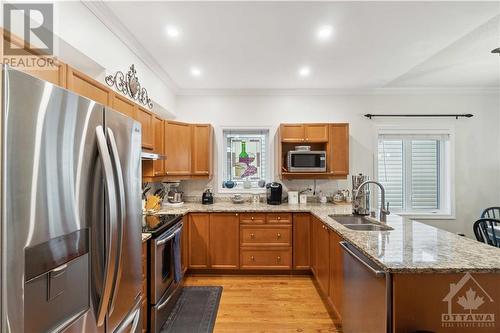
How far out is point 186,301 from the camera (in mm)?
2693

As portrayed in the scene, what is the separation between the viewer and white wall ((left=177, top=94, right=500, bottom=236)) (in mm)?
3967

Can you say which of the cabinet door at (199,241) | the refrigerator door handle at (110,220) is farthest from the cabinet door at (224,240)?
the refrigerator door handle at (110,220)

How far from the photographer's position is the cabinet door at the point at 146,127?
8.12 feet

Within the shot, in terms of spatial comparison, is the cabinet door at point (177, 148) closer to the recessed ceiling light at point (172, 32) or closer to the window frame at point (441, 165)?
the recessed ceiling light at point (172, 32)

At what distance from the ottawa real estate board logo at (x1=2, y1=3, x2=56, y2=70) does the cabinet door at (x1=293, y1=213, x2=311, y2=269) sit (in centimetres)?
293

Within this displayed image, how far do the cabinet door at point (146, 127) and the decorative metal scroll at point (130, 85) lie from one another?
0.70 feet

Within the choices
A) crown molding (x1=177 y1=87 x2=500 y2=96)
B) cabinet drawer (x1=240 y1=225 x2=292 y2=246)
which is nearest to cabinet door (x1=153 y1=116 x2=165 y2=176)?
crown molding (x1=177 y1=87 x2=500 y2=96)

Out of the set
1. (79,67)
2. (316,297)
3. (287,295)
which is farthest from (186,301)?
(79,67)

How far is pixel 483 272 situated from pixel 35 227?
1.97 m

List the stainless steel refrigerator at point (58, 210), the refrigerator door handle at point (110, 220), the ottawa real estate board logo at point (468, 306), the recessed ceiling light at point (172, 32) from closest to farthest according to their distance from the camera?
the stainless steel refrigerator at point (58, 210)
the refrigerator door handle at point (110, 220)
the ottawa real estate board logo at point (468, 306)
the recessed ceiling light at point (172, 32)

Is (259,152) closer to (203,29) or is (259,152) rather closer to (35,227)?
(203,29)

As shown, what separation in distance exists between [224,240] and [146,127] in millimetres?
1753

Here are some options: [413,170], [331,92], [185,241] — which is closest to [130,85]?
[185,241]

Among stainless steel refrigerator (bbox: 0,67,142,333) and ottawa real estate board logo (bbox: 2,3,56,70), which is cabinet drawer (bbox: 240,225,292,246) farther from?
ottawa real estate board logo (bbox: 2,3,56,70)
